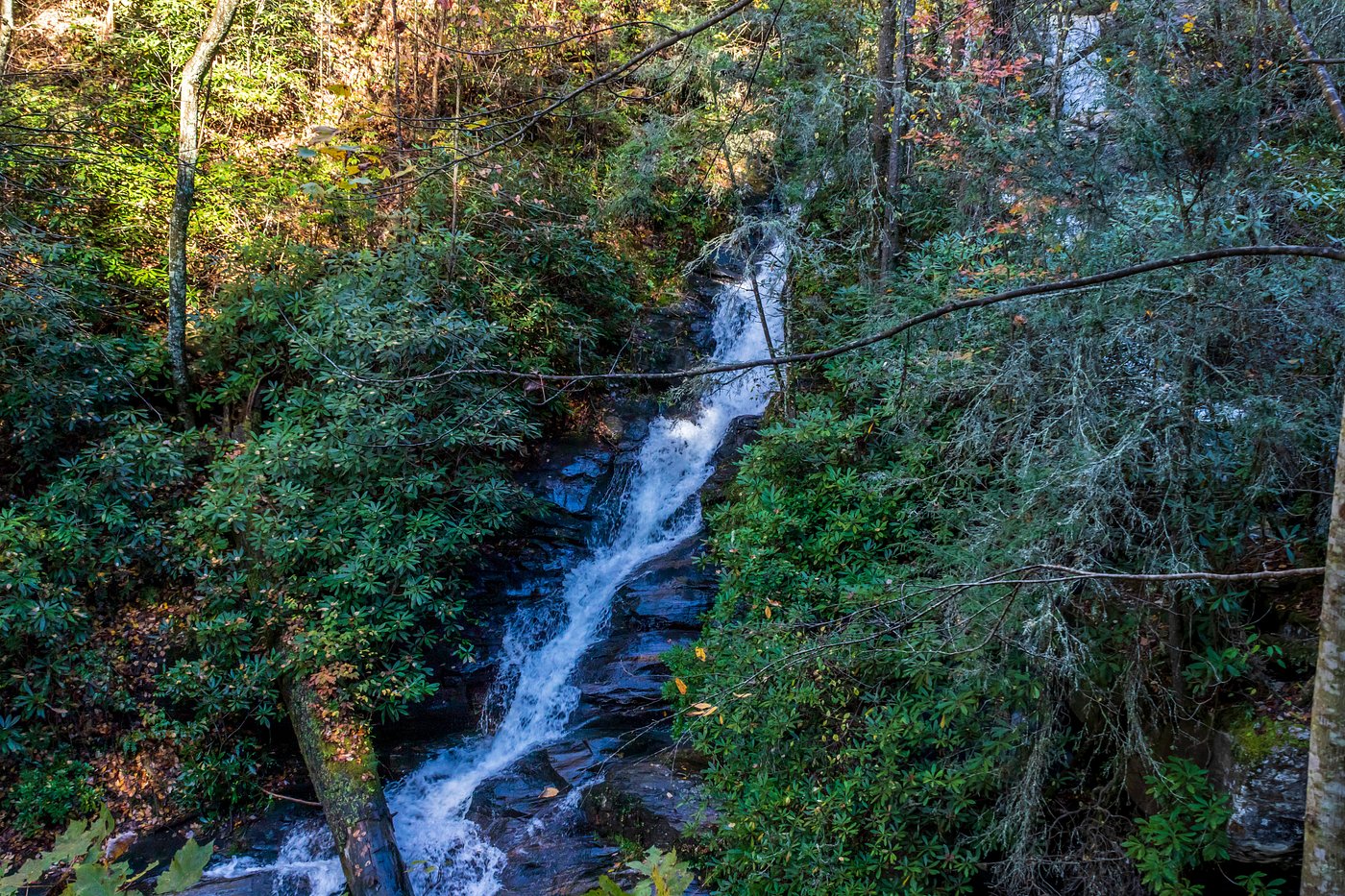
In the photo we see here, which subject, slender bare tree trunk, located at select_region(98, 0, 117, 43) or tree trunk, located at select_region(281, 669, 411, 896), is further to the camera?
slender bare tree trunk, located at select_region(98, 0, 117, 43)

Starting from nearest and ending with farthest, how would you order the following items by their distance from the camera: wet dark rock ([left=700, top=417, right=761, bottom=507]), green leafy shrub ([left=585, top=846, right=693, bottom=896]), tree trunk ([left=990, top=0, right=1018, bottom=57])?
green leafy shrub ([left=585, top=846, right=693, bottom=896])
tree trunk ([left=990, top=0, right=1018, bottom=57])
wet dark rock ([left=700, top=417, right=761, bottom=507])

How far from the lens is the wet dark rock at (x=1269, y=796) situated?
333 centimetres

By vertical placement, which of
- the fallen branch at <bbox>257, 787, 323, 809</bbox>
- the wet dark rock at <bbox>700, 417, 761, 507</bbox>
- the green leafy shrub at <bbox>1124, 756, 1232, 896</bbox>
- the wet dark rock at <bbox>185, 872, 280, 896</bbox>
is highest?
the wet dark rock at <bbox>700, 417, 761, 507</bbox>

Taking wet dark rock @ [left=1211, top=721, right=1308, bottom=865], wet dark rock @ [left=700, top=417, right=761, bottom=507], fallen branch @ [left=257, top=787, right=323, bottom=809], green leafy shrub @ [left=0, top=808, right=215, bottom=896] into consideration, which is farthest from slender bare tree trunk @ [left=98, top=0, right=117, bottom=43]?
wet dark rock @ [left=1211, top=721, right=1308, bottom=865]

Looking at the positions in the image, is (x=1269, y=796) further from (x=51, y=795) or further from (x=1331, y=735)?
(x=51, y=795)

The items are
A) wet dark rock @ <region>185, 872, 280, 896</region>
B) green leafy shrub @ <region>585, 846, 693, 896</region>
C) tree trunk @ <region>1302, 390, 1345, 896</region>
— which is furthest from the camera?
wet dark rock @ <region>185, 872, 280, 896</region>

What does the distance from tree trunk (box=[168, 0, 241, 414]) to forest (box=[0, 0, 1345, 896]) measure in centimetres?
5

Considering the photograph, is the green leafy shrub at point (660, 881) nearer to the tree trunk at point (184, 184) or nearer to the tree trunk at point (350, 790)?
the tree trunk at point (350, 790)

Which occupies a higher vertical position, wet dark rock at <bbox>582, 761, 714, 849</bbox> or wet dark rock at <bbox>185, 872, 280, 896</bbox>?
wet dark rock at <bbox>185, 872, 280, 896</bbox>

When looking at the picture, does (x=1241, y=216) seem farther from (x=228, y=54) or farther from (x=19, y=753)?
(x=228, y=54)

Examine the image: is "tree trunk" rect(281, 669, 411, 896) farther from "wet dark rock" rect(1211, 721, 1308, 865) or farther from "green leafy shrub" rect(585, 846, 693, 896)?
"wet dark rock" rect(1211, 721, 1308, 865)

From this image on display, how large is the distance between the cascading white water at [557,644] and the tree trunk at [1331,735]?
8.31 ft

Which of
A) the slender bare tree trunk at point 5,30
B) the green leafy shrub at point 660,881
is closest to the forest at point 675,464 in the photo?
the green leafy shrub at point 660,881

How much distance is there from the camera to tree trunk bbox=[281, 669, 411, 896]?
5.20 m
